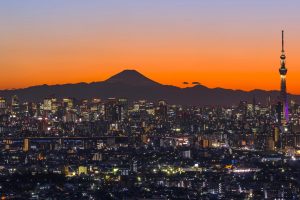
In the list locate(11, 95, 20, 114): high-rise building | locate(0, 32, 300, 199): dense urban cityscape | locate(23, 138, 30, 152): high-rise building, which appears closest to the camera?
locate(0, 32, 300, 199): dense urban cityscape

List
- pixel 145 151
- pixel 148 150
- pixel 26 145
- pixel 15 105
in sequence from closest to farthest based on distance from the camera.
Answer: pixel 145 151, pixel 148 150, pixel 26 145, pixel 15 105

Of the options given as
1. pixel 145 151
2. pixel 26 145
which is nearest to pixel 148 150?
pixel 145 151

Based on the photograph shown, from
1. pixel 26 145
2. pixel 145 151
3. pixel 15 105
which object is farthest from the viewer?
pixel 15 105

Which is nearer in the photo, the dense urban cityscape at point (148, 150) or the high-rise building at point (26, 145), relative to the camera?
the dense urban cityscape at point (148, 150)

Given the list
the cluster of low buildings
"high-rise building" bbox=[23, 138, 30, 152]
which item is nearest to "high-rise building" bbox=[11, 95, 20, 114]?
the cluster of low buildings

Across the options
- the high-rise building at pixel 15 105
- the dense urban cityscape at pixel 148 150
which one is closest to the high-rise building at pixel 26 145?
the dense urban cityscape at pixel 148 150

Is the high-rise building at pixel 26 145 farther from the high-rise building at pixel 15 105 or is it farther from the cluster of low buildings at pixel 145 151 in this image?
the high-rise building at pixel 15 105

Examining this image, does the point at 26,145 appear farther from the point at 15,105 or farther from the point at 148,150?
the point at 15,105

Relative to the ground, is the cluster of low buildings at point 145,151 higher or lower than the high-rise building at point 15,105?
lower

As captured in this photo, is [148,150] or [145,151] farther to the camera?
[148,150]

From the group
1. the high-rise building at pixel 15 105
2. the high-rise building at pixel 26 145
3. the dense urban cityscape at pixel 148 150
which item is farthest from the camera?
the high-rise building at pixel 15 105

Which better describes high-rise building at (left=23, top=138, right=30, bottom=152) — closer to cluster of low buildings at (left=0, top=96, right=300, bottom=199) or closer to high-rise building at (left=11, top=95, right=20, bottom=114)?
cluster of low buildings at (left=0, top=96, right=300, bottom=199)

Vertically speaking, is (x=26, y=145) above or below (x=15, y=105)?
below
